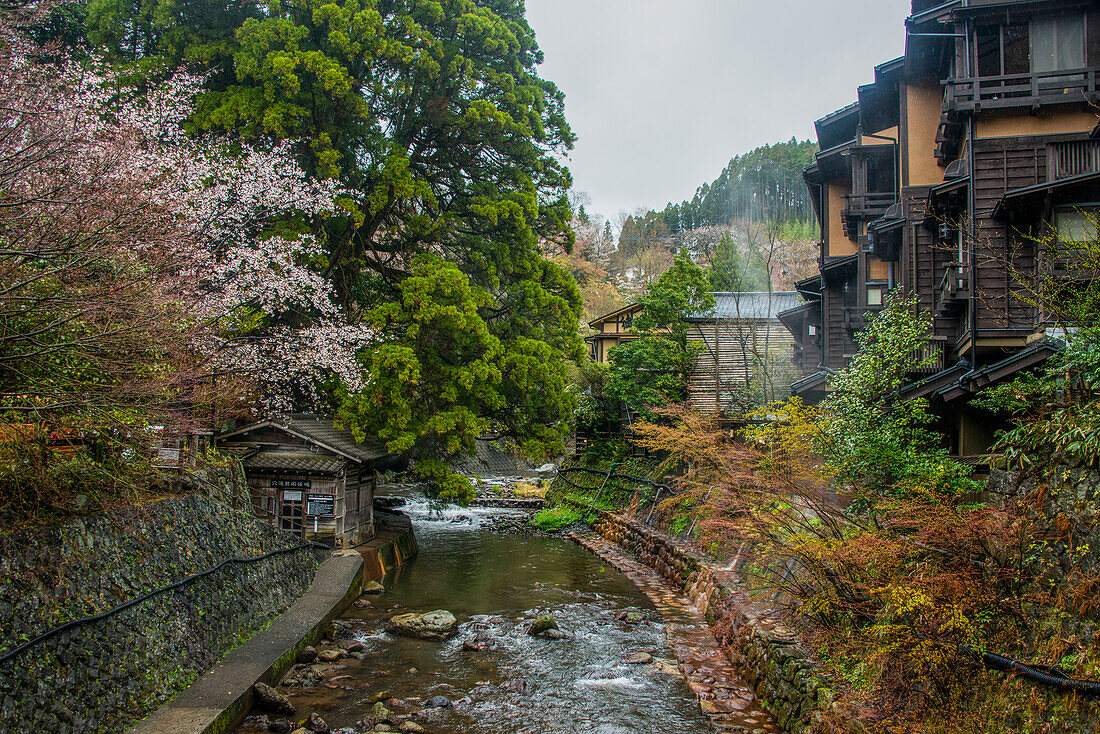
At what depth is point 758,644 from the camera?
1154 cm

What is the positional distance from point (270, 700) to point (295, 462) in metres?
8.56

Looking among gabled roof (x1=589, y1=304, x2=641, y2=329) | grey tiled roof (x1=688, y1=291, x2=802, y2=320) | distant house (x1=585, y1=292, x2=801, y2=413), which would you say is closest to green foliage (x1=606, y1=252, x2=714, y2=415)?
distant house (x1=585, y1=292, x2=801, y2=413)

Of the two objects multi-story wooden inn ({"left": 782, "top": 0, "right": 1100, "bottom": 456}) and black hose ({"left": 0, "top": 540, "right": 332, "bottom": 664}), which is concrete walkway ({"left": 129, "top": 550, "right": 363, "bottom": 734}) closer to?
black hose ({"left": 0, "top": 540, "right": 332, "bottom": 664})

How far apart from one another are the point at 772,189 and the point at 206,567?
204ft

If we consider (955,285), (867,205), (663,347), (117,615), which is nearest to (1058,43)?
(955,285)

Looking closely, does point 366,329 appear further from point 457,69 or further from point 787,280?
point 787,280

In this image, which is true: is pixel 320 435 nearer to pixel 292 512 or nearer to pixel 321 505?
pixel 321 505

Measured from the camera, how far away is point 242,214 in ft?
58.9

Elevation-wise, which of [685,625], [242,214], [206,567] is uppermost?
[242,214]

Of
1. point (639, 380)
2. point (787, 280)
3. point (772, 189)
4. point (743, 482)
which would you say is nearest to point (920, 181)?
point (743, 482)

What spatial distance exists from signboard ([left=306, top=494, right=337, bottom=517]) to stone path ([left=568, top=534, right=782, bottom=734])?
843 cm

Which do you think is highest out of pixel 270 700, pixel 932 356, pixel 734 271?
pixel 734 271

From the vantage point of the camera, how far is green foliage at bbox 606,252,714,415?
86.6ft

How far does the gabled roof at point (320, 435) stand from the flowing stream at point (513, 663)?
11.6ft
